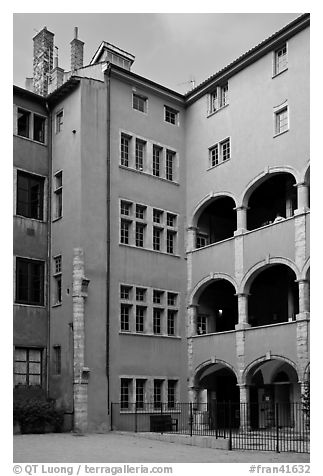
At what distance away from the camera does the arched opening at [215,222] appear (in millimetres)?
34000

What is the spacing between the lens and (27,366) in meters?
29.2

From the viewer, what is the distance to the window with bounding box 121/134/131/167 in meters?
31.7

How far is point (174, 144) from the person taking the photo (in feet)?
111

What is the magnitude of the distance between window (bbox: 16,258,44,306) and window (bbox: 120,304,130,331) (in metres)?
3.35

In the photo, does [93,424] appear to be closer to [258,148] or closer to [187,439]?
[187,439]

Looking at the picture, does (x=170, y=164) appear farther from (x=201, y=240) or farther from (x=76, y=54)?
(x=76, y=54)

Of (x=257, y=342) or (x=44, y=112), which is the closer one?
(x=257, y=342)

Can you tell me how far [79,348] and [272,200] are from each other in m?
11.9

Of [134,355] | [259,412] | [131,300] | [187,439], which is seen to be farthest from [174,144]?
[187,439]

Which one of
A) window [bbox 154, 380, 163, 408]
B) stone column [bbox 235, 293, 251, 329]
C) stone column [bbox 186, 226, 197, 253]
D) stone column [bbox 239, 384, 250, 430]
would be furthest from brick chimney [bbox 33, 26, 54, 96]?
stone column [bbox 239, 384, 250, 430]

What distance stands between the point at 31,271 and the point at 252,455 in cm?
1352

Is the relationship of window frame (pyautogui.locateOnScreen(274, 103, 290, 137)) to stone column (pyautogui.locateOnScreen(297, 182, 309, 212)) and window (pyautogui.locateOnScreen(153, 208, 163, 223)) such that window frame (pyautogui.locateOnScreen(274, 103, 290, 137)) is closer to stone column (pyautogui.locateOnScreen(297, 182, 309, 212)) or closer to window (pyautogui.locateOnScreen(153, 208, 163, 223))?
stone column (pyautogui.locateOnScreen(297, 182, 309, 212))

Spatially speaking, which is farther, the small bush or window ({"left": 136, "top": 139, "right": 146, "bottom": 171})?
window ({"left": 136, "top": 139, "right": 146, "bottom": 171})

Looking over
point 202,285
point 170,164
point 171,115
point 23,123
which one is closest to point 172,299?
point 202,285
